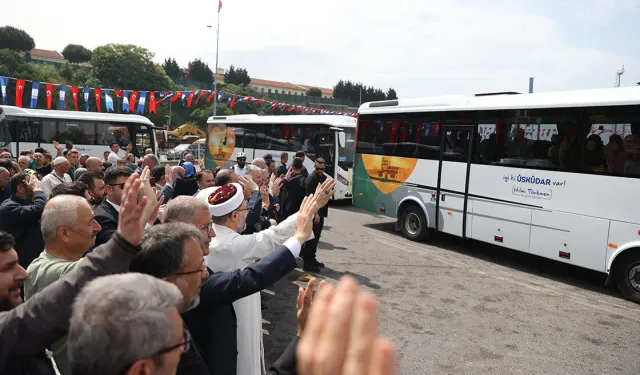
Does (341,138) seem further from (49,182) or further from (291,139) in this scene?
(49,182)

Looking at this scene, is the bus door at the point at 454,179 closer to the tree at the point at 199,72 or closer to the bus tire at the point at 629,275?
the bus tire at the point at 629,275

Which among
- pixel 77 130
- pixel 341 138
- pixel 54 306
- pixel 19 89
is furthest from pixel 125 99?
pixel 54 306

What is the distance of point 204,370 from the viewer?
2.08m

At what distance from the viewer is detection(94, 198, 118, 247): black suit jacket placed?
3.56m

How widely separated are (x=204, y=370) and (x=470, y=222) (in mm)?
8426

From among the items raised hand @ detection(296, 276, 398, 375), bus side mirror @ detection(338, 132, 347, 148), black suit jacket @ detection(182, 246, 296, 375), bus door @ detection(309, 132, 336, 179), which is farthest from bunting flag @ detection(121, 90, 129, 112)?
raised hand @ detection(296, 276, 398, 375)

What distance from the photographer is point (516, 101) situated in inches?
353

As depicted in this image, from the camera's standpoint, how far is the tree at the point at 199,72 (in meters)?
100

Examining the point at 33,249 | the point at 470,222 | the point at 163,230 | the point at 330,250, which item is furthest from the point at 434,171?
the point at 163,230

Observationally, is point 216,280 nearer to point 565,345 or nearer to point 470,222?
point 565,345

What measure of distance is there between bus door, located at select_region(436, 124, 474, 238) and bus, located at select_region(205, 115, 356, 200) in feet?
15.9

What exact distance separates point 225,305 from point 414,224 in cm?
917

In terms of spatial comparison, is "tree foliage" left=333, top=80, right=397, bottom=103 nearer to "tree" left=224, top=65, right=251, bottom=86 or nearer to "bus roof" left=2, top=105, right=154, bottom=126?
"tree" left=224, top=65, right=251, bottom=86

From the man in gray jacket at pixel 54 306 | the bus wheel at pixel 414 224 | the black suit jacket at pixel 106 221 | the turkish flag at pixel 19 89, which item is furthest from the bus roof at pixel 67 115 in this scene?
the man in gray jacket at pixel 54 306
